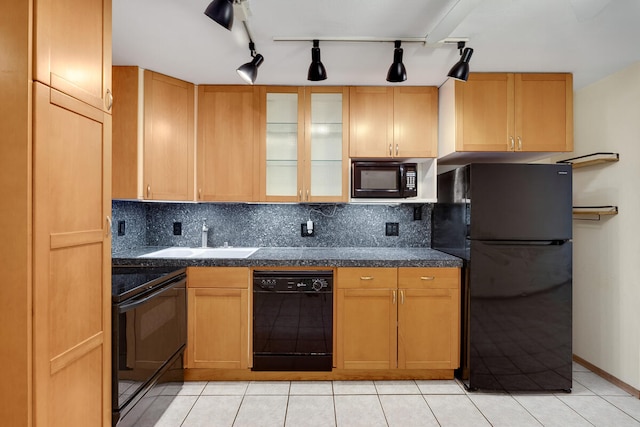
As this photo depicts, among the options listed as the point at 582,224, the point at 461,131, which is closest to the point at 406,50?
the point at 461,131

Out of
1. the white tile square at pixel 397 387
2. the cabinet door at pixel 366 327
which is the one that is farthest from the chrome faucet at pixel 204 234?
the white tile square at pixel 397 387

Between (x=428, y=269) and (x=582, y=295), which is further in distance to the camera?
(x=582, y=295)

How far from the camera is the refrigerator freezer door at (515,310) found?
2252 mm

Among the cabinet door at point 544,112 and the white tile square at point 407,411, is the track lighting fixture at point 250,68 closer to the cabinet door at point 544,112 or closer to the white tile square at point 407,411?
the cabinet door at point 544,112

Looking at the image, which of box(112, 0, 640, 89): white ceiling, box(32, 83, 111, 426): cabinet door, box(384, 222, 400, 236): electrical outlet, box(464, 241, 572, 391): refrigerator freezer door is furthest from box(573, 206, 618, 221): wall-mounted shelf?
box(32, 83, 111, 426): cabinet door

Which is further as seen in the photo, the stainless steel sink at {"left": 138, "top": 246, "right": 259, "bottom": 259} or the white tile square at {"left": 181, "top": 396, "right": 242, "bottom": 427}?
the stainless steel sink at {"left": 138, "top": 246, "right": 259, "bottom": 259}

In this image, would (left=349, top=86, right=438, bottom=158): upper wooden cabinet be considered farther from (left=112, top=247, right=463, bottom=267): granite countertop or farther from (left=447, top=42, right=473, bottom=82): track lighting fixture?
(left=112, top=247, right=463, bottom=267): granite countertop

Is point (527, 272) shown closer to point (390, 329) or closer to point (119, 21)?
point (390, 329)

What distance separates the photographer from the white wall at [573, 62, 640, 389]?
7.59 ft

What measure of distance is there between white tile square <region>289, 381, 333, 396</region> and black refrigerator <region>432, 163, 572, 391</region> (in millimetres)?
996

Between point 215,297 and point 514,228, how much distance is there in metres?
2.16

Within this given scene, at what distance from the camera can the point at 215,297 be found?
2354 millimetres

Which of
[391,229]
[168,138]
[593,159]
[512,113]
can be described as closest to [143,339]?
[168,138]

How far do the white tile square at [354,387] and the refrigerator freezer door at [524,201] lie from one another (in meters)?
1.36
